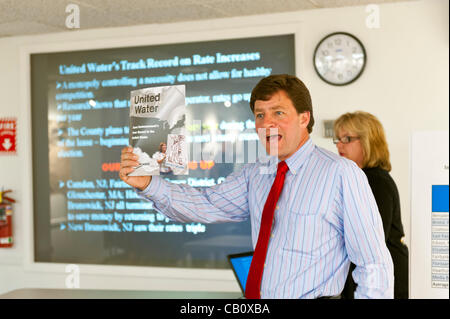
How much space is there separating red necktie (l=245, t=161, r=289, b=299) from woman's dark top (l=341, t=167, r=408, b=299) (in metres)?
0.74

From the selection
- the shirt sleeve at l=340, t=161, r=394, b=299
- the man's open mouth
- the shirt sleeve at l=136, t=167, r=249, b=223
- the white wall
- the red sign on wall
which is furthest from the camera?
the white wall

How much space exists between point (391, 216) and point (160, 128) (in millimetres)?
1064

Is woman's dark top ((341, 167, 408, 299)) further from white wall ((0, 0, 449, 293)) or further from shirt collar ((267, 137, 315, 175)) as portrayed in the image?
shirt collar ((267, 137, 315, 175))

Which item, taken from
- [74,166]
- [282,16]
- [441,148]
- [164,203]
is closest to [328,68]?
[282,16]

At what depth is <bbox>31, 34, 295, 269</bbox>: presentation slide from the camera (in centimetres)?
130

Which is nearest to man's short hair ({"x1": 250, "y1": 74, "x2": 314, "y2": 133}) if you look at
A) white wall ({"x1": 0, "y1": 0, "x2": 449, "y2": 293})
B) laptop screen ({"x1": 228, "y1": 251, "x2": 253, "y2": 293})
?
laptop screen ({"x1": 228, "y1": 251, "x2": 253, "y2": 293})

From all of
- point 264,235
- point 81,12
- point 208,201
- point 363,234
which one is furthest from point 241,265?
point 81,12

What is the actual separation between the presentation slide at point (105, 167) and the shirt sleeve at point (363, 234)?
38 centimetres

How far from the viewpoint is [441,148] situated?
207cm

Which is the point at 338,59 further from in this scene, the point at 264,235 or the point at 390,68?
the point at 264,235

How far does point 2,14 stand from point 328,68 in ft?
5.34

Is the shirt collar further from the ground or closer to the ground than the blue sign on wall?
further from the ground

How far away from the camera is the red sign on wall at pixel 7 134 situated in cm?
115

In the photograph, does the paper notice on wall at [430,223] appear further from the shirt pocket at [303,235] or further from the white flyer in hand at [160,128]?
the white flyer in hand at [160,128]
